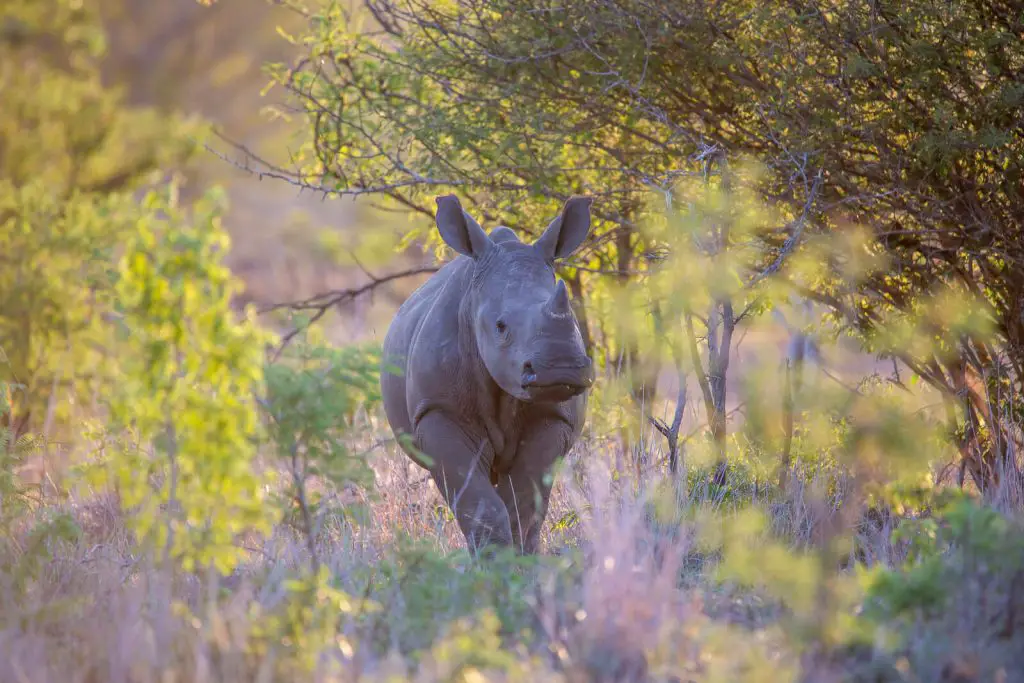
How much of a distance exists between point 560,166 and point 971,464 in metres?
3.57

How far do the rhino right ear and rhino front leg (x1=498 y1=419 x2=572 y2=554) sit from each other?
0.98 meters

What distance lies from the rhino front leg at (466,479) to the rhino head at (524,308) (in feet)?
1.31

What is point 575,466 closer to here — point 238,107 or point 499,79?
point 499,79

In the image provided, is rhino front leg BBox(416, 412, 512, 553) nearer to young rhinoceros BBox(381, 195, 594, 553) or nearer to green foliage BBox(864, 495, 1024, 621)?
young rhinoceros BBox(381, 195, 594, 553)

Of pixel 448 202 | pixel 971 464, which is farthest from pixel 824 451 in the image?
pixel 448 202

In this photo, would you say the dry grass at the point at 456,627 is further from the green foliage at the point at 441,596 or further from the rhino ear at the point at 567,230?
the rhino ear at the point at 567,230

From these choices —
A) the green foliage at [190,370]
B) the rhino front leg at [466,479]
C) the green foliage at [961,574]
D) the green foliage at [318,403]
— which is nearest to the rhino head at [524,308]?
the rhino front leg at [466,479]

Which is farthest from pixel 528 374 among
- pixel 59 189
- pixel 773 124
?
pixel 59 189

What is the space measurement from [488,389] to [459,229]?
0.86 m

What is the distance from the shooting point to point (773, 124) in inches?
314

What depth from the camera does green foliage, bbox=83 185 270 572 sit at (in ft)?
13.5

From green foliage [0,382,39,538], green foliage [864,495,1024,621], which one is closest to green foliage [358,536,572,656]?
green foliage [864,495,1024,621]

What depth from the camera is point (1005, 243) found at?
7.36 metres

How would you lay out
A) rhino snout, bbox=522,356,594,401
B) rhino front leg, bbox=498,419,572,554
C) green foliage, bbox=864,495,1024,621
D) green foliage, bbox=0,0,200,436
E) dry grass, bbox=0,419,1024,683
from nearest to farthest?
dry grass, bbox=0,419,1024,683 → green foliage, bbox=864,495,1024,621 → rhino snout, bbox=522,356,594,401 → rhino front leg, bbox=498,419,572,554 → green foliage, bbox=0,0,200,436
